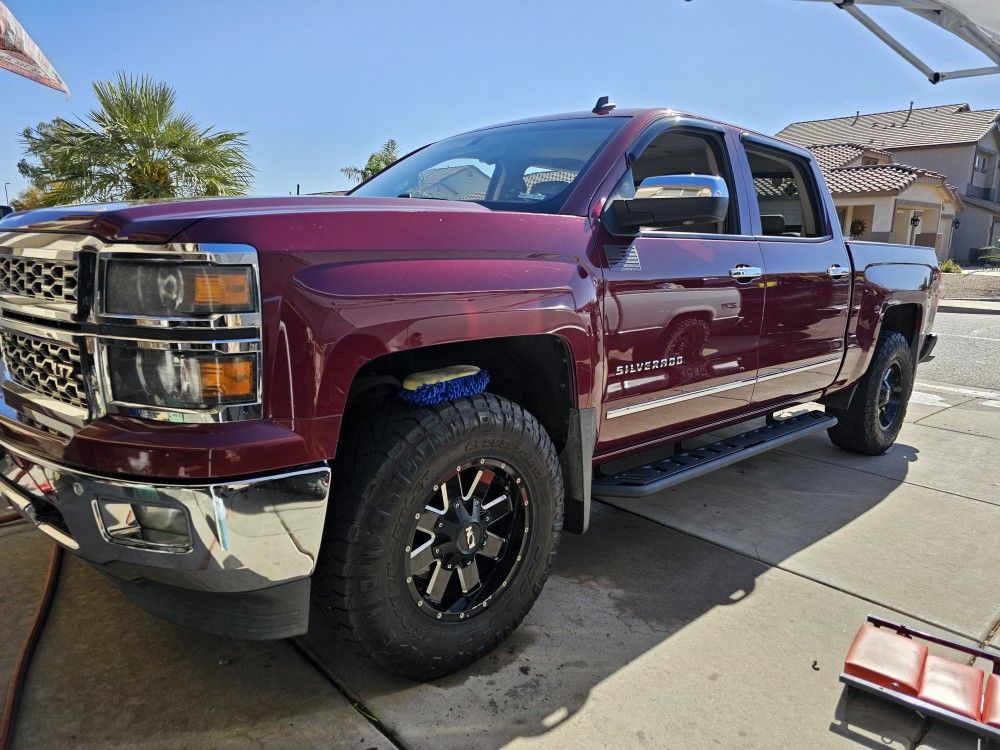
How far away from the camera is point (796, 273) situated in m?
3.67

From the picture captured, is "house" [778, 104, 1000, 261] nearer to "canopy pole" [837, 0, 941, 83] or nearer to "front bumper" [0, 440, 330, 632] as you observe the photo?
"canopy pole" [837, 0, 941, 83]

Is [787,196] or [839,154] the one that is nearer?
[787,196]

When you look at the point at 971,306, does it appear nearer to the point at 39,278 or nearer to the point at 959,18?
→ the point at 959,18

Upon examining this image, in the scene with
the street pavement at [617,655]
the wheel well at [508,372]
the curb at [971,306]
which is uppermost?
the wheel well at [508,372]

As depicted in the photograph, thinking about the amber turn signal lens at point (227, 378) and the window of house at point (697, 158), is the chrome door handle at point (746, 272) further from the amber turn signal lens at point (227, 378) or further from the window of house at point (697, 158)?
the amber turn signal lens at point (227, 378)

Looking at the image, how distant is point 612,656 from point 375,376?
1.27 meters

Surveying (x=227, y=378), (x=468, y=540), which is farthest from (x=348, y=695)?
(x=227, y=378)

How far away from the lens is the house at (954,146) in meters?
39.1

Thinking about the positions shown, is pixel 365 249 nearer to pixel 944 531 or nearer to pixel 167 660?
pixel 167 660

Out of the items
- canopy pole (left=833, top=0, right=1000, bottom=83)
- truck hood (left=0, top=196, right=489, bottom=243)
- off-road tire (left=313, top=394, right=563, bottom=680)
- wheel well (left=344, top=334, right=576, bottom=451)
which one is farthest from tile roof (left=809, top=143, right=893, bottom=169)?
truck hood (left=0, top=196, right=489, bottom=243)

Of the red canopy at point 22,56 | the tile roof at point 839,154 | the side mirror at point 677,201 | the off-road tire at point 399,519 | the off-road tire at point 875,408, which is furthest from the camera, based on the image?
the tile roof at point 839,154

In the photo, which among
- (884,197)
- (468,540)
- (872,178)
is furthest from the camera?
(872,178)

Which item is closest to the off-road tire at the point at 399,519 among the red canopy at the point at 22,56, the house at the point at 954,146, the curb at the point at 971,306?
the red canopy at the point at 22,56

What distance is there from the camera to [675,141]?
3.46 meters
